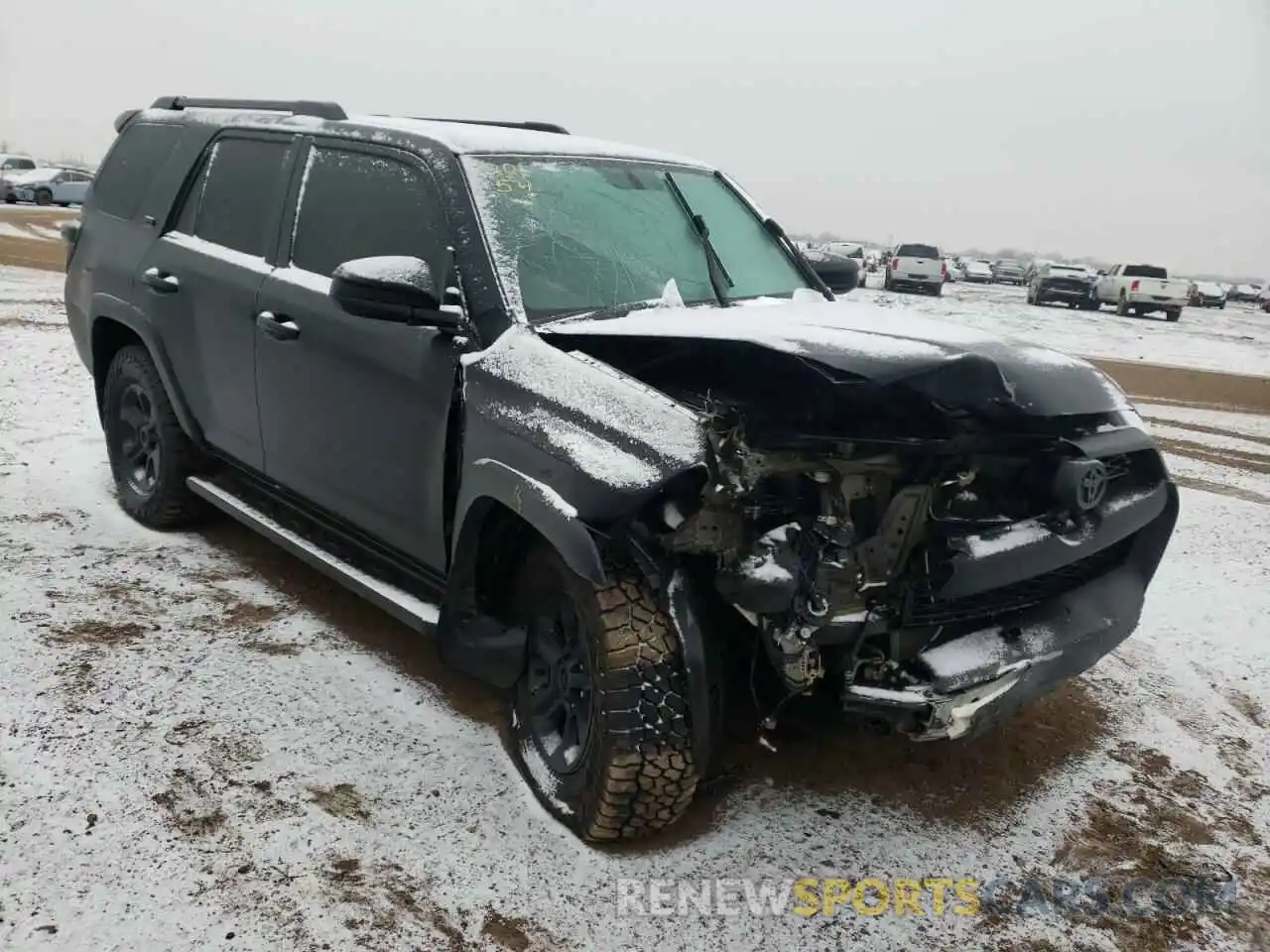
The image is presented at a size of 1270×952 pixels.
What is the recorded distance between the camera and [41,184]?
111ft

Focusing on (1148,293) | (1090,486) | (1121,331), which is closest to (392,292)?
(1090,486)

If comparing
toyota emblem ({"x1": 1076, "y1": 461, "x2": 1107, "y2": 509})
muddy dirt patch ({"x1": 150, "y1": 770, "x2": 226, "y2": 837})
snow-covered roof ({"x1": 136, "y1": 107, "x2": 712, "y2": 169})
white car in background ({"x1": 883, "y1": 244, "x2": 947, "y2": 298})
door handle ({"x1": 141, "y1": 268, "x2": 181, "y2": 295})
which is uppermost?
snow-covered roof ({"x1": 136, "y1": 107, "x2": 712, "y2": 169})

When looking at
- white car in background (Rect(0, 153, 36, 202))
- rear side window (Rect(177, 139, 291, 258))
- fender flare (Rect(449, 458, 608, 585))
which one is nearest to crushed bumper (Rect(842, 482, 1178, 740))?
fender flare (Rect(449, 458, 608, 585))

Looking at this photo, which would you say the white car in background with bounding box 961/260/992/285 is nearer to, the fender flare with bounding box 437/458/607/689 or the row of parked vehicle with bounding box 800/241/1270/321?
the row of parked vehicle with bounding box 800/241/1270/321

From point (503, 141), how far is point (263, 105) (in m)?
1.39

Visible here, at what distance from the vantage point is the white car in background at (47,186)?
33419 mm

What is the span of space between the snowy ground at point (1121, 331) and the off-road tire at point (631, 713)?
39.4 feet

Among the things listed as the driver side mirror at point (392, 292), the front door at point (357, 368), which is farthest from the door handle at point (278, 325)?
the driver side mirror at point (392, 292)

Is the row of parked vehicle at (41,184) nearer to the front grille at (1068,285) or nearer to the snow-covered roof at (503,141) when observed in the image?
the front grille at (1068,285)

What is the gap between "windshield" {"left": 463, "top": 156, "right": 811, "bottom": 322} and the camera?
3129 millimetres

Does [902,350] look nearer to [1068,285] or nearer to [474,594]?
[474,594]

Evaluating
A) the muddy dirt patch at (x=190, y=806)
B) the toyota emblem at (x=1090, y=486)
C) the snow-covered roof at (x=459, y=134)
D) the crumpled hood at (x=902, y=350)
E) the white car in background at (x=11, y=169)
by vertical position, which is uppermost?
the snow-covered roof at (x=459, y=134)

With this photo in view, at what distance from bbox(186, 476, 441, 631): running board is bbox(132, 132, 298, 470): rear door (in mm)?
199

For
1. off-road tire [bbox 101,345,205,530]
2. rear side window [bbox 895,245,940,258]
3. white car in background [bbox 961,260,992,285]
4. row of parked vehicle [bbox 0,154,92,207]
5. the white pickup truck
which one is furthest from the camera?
white car in background [bbox 961,260,992,285]
